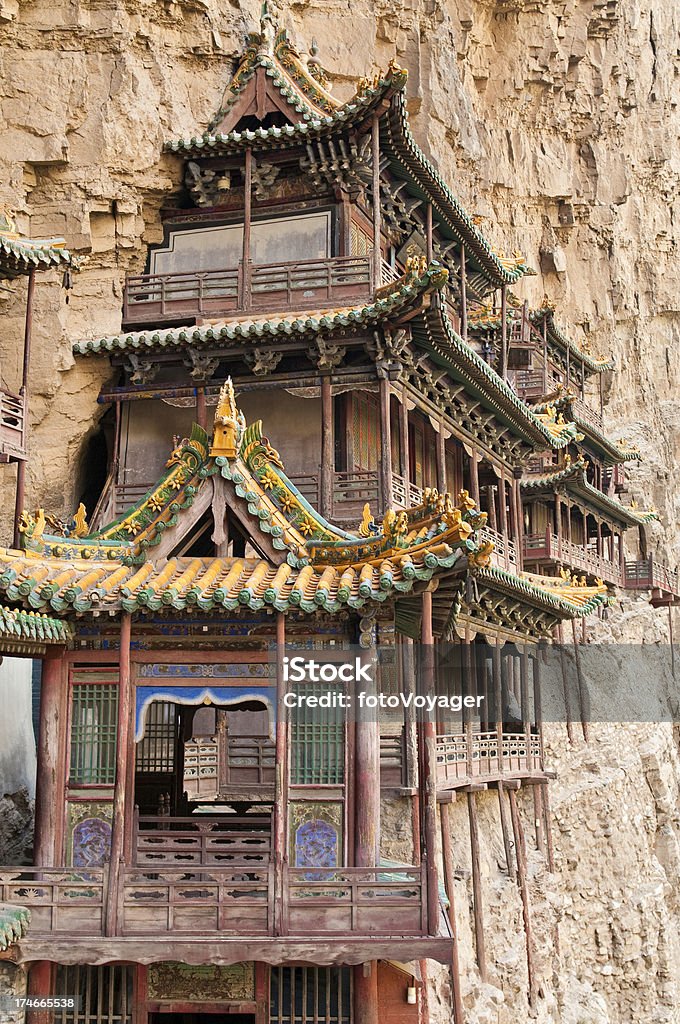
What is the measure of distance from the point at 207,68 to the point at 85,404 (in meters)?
6.83

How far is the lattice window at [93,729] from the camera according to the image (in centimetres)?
1262

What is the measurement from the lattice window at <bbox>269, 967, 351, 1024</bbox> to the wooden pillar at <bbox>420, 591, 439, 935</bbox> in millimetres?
1754

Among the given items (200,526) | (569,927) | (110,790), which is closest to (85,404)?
(200,526)

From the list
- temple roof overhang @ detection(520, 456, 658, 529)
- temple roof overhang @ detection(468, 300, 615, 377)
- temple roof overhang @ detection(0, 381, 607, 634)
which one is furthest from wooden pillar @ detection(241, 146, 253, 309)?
temple roof overhang @ detection(520, 456, 658, 529)

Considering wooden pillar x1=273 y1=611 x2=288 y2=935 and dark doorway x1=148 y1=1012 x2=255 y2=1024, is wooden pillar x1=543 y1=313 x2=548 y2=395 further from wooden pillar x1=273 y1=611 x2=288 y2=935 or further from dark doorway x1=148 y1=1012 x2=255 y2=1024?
wooden pillar x1=273 y1=611 x2=288 y2=935

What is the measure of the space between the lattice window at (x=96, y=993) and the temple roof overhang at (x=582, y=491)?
→ 19080 mm

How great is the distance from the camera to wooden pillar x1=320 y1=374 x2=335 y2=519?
16.8 meters

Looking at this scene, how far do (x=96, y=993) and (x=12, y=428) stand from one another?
749cm

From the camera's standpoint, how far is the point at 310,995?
1220cm

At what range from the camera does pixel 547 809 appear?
24594 mm

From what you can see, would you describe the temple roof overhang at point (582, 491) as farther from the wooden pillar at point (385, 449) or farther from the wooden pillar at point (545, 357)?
the wooden pillar at point (385, 449)


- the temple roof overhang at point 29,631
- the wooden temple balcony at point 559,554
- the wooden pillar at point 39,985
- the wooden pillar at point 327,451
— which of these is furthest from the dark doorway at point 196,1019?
the wooden temple balcony at point 559,554

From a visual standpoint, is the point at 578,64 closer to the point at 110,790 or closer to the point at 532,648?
the point at 532,648

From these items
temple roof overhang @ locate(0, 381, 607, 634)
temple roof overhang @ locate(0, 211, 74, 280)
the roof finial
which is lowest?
temple roof overhang @ locate(0, 381, 607, 634)
